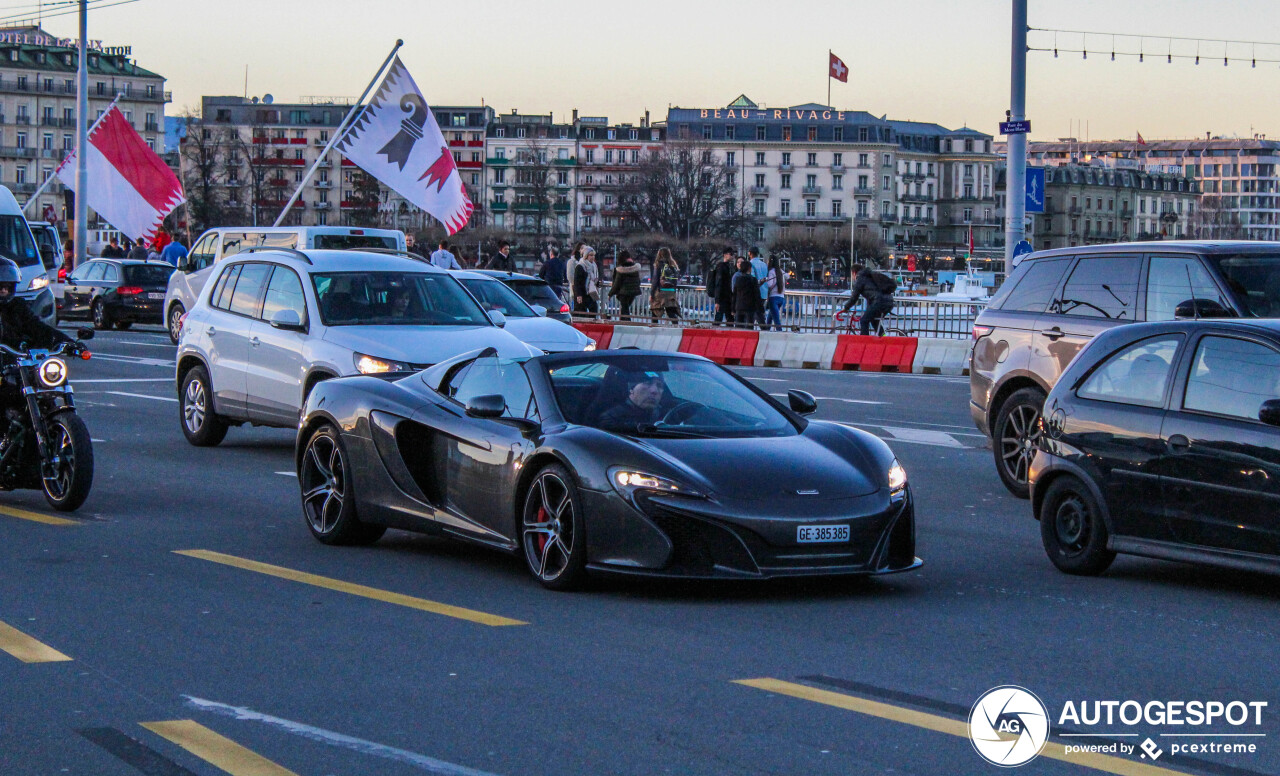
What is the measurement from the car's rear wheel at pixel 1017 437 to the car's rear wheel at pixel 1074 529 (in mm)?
2979

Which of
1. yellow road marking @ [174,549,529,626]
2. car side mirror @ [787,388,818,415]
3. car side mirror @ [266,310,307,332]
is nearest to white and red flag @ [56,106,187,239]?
car side mirror @ [266,310,307,332]

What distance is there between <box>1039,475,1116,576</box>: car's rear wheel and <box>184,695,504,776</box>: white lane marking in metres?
4.58

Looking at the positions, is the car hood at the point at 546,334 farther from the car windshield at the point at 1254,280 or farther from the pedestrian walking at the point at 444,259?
the pedestrian walking at the point at 444,259

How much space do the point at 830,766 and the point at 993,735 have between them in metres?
0.66

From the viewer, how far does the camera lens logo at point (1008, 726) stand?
17.5ft

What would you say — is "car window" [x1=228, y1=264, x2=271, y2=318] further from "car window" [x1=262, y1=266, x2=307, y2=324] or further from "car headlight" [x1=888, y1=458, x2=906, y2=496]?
"car headlight" [x1=888, y1=458, x2=906, y2=496]

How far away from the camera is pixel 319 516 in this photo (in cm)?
991

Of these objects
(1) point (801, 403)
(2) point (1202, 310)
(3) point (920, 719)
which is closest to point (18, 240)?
(2) point (1202, 310)

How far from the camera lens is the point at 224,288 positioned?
1527 cm

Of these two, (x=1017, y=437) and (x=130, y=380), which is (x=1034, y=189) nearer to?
(x=130, y=380)

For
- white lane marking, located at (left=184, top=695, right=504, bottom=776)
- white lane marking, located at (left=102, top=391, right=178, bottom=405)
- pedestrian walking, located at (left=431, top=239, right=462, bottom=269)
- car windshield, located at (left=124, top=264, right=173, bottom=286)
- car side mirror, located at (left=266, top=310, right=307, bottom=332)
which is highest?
pedestrian walking, located at (left=431, top=239, right=462, bottom=269)

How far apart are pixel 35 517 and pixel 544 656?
5362 millimetres

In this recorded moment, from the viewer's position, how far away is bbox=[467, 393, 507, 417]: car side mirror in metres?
8.58

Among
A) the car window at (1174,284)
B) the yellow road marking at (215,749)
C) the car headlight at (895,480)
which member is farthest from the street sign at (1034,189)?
the yellow road marking at (215,749)
